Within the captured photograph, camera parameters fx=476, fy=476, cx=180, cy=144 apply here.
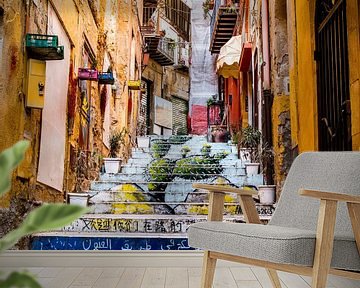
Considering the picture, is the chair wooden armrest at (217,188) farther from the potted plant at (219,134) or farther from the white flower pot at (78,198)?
the potted plant at (219,134)

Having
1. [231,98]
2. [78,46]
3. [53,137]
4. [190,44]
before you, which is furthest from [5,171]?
[190,44]

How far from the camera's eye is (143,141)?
19.5 ft

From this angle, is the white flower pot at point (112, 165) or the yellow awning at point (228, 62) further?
the yellow awning at point (228, 62)

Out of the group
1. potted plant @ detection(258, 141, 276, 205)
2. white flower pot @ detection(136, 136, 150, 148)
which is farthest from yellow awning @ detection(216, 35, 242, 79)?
potted plant @ detection(258, 141, 276, 205)

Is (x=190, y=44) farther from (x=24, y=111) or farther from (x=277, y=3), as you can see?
(x=24, y=111)

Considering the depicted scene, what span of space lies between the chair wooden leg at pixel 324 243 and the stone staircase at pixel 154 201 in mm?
2089

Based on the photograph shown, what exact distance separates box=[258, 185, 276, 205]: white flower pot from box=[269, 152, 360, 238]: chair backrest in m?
1.91

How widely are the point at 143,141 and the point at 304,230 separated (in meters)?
4.01

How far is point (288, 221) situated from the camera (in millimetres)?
2449

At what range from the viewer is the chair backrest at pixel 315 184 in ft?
7.32

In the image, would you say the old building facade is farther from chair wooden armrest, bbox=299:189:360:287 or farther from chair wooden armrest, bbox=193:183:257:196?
chair wooden armrest, bbox=299:189:360:287

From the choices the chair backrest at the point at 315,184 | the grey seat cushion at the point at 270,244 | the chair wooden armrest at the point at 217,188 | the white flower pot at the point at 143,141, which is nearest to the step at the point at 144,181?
the white flower pot at the point at 143,141

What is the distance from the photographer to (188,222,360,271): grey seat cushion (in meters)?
1.80

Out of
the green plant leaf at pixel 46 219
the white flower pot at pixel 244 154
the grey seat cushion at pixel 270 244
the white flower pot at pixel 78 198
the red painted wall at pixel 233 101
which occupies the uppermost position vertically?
the red painted wall at pixel 233 101
